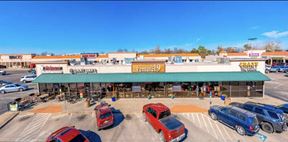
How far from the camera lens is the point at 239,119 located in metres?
11.5

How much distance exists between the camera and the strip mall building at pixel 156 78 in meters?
19.9

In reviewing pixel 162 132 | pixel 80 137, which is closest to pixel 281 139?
pixel 162 132

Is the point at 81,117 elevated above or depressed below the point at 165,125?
below

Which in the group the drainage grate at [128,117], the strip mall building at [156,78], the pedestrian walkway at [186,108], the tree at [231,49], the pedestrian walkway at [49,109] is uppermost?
the tree at [231,49]

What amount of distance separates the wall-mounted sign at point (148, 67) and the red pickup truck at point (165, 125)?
8.53 metres

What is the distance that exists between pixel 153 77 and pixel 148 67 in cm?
180

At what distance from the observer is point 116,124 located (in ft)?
44.8

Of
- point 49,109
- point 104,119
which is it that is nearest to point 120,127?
point 104,119

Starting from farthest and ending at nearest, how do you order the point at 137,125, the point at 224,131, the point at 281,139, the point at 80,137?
the point at 137,125
the point at 224,131
the point at 281,139
the point at 80,137

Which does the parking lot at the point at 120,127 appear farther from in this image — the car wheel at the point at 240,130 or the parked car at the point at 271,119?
the parked car at the point at 271,119

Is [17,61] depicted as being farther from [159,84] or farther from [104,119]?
[104,119]

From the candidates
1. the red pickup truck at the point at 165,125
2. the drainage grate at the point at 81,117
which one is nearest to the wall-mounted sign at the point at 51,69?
the drainage grate at the point at 81,117

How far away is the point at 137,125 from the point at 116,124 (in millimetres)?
2016

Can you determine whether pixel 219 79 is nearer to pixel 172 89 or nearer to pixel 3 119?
pixel 172 89
